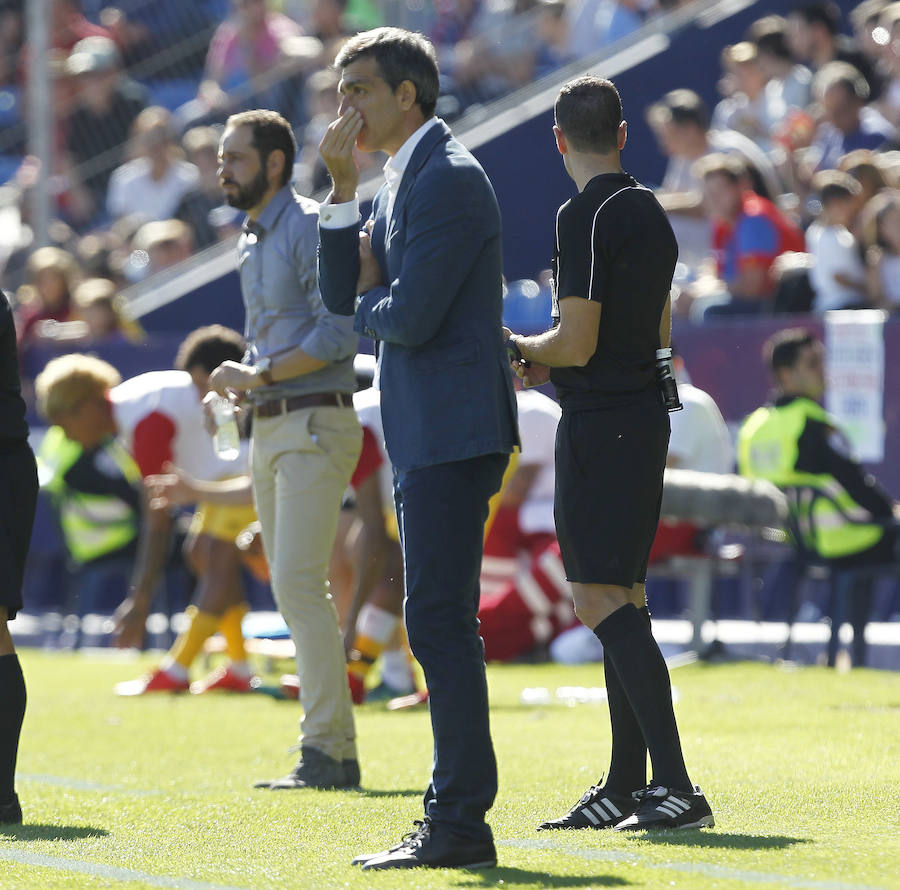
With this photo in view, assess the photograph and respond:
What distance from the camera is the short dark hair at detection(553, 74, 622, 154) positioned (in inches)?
209

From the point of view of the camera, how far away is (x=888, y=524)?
34.9 ft

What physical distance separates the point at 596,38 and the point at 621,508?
38.7 ft

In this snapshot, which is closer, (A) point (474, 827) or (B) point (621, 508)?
(A) point (474, 827)

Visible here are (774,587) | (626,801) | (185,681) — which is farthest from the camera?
(774,587)

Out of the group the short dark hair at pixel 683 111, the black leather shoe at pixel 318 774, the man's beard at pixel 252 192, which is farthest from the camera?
the short dark hair at pixel 683 111

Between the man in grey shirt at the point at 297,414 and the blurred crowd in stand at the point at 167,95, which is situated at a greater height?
the blurred crowd in stand at the point at 167,95

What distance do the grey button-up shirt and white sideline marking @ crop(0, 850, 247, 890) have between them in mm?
2129

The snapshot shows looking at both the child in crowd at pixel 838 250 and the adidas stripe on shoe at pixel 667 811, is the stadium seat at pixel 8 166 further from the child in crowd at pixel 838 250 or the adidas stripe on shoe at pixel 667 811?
the adidas stripe on shoe at pixel 667 811

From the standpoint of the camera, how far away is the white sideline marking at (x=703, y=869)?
173 inches

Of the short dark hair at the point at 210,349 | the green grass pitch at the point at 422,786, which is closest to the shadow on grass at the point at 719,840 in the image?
the green grass pitch at the point at 422,786

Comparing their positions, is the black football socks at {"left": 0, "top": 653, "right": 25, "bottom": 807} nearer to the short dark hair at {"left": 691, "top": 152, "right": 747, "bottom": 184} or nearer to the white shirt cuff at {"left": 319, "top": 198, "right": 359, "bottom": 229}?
the white shirt cuff at {"left": 319, "top": 198, "right": 359, "bottom": 229}

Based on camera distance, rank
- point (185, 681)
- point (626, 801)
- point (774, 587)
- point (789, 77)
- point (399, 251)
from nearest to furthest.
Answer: point (399, 251), point (626, 801), point (185, 681), point (774, 587), point (789, 77)

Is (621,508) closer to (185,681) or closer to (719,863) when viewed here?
(719,863)

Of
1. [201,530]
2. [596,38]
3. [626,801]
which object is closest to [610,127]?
[626,801]
